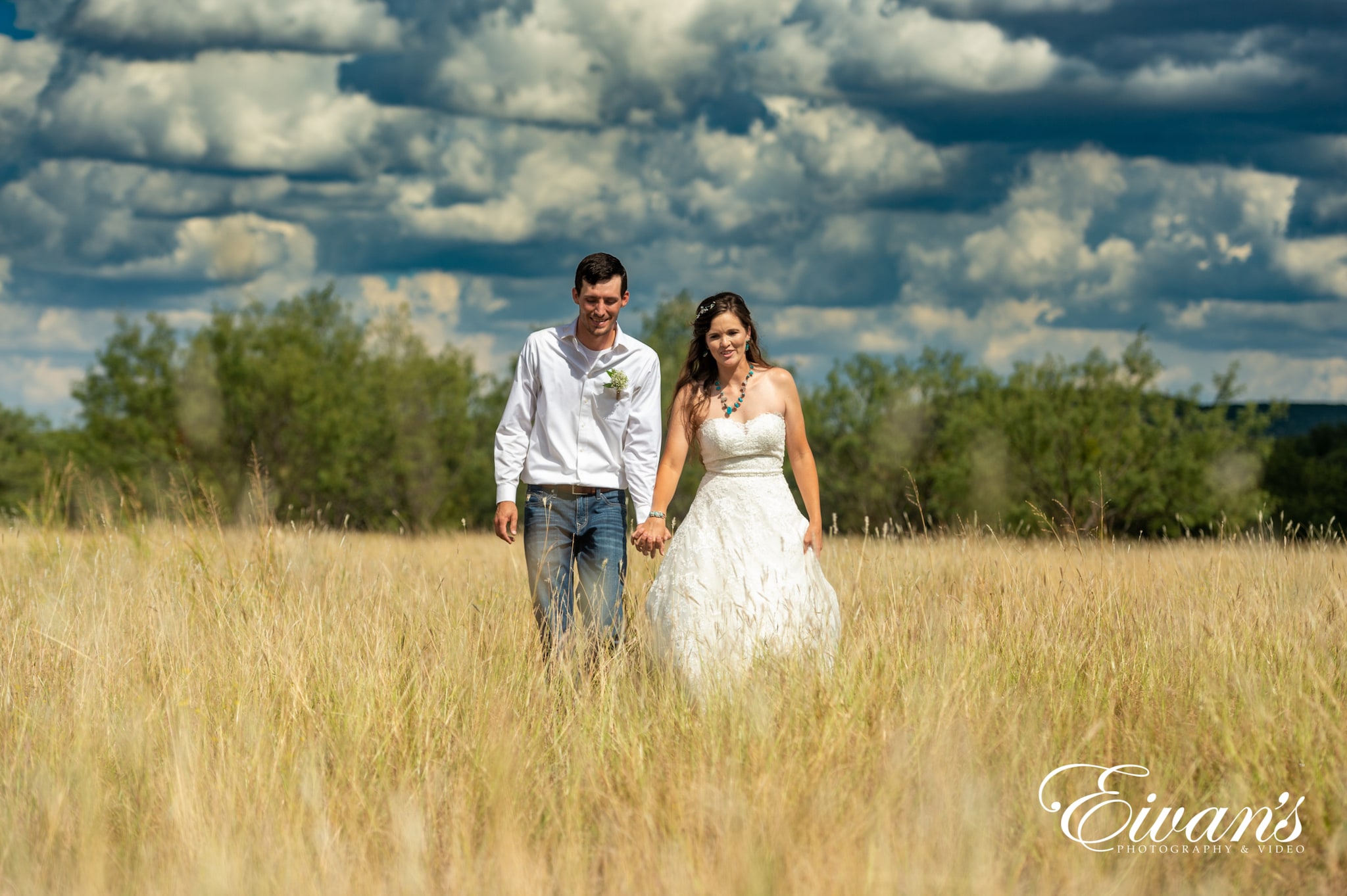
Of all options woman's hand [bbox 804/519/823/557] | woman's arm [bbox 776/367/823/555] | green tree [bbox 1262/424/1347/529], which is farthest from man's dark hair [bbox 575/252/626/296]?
green tree [bbox 1262/424/1347/529]

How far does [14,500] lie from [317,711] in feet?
128

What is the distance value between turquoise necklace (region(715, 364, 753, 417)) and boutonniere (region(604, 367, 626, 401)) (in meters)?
0.55

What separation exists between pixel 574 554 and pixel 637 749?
1.93 meters

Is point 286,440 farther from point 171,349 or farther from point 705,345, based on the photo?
point 705,345

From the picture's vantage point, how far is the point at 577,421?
5.62 meters

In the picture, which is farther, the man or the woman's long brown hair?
the woman's long brown hair

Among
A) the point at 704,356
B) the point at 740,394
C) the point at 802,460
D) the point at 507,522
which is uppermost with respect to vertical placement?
the point at 704,356

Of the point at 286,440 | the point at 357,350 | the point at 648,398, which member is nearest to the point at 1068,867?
the point at 648,398

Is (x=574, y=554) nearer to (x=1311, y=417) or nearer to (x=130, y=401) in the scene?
(x=130, y=401)

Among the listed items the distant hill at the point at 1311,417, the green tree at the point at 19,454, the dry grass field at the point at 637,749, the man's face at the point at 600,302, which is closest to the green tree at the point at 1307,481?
the distant hill at the point at 1311,417

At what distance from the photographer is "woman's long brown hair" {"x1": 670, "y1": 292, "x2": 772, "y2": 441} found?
5.74m

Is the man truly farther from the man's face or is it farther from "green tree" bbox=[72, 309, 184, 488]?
"green tree" bbox=[72, 309, 184, 488]

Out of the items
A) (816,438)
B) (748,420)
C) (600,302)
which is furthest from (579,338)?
(816,438)

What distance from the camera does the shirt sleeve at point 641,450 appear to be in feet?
18.7
